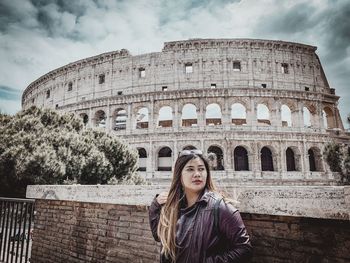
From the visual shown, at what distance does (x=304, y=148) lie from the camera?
21344mm

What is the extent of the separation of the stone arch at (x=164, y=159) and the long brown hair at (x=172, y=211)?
20045mm

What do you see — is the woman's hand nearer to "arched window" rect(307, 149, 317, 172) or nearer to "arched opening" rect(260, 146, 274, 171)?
"arched opening" rect(260, 146, 274, 171)

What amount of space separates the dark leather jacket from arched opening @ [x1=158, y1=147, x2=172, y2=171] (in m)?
20.3

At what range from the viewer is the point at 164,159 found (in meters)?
22.3

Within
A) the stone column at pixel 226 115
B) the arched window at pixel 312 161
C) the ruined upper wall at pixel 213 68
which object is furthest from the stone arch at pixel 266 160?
the ruined upper wall at pixel 213 68

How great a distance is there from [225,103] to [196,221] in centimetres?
2065

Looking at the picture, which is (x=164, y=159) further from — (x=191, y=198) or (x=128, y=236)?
(x=191, y=198)

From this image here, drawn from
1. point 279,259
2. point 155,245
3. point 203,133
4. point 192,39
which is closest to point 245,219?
point 279,259

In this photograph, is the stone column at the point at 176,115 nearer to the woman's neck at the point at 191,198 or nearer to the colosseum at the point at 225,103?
the colosseum at the point at 225,103

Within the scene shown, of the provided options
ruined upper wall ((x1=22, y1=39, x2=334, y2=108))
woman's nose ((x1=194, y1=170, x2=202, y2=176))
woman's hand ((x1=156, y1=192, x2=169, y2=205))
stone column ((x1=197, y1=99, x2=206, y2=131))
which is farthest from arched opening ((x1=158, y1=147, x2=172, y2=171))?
woman's nose ((x1=194, y1=170, x2=202, y2=176))

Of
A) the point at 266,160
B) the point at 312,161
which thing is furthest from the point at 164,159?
the point at 312,161

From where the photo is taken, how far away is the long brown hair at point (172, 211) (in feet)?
6.24

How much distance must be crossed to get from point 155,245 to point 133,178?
36.2 ft

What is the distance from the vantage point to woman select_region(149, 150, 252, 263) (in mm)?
1689
